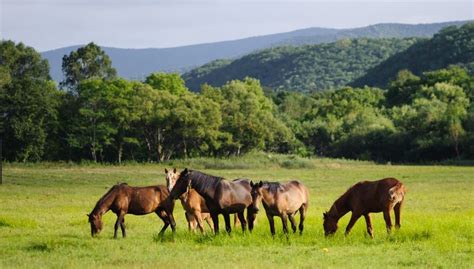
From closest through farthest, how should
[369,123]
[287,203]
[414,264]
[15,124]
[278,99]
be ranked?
[414,264], [287,203], [15,124], [369,123], [278,99]

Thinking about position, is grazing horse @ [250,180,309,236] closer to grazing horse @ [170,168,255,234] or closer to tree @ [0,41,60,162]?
grazing horse @ [170,168,255,234]

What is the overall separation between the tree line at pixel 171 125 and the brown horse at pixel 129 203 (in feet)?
170

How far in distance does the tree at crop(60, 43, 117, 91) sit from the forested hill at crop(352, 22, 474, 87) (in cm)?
7436

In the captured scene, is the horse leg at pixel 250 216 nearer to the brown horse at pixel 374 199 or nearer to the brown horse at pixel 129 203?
the brown horse at pixel 374 199

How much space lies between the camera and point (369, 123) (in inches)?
3465

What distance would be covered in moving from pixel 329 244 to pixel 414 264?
9.62ft

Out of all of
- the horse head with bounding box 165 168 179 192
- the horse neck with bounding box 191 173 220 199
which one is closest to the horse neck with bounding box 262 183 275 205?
the horse neck with bounding box 191 173 220 199

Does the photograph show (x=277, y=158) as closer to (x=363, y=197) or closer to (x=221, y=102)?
(x=221, y=102)


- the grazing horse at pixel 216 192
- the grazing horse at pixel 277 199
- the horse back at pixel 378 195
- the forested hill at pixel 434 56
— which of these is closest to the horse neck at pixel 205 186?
the grazing horse at pixel 216 192

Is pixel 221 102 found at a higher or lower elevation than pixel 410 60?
lower

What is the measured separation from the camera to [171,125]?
241 feet

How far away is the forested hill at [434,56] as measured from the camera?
153000mm

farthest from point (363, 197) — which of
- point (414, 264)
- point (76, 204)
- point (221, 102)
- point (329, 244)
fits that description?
point (221, 102)

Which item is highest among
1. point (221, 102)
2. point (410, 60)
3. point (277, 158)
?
point (410, 60)
